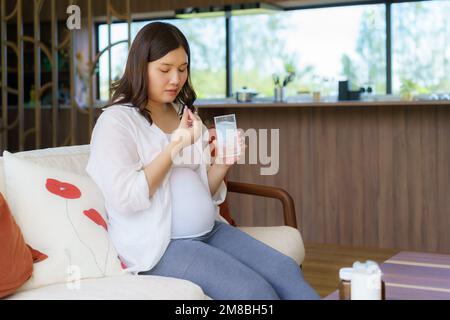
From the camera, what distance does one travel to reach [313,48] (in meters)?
6.05

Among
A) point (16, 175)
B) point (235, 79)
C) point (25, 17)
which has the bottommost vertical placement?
point (16, 175)

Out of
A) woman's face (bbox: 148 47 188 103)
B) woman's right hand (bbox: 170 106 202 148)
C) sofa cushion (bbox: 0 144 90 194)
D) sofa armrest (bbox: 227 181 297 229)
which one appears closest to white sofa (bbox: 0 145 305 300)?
sofa cushion (bbox: 0 144 90 194)

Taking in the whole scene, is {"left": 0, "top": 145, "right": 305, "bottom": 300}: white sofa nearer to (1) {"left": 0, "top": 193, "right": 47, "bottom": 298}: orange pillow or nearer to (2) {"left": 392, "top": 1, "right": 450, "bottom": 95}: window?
(1) {"left": 0, "top": 193, "right": 47, "bottom": 298}: orange pillow

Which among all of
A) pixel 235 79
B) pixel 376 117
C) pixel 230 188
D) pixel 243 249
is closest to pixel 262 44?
pixel 235 79

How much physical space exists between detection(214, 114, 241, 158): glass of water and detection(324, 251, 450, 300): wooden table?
1.91 feet

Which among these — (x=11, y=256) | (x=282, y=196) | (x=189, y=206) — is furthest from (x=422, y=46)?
(x=11, y=256)

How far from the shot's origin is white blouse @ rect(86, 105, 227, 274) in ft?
6.67

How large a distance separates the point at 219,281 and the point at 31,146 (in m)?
5.49

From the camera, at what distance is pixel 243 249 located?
7.25 ft

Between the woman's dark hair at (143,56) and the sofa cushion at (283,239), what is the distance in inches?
29.2

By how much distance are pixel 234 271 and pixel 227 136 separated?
1.45ft

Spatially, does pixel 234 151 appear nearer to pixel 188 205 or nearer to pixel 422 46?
pixel 188 205

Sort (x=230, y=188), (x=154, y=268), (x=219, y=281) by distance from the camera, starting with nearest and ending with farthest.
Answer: (x=219, y=281)
(x=154, y=268)
(x=230, y=188)

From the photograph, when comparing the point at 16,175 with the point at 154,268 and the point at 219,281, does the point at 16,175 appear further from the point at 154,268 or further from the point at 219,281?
the point at 219,281
